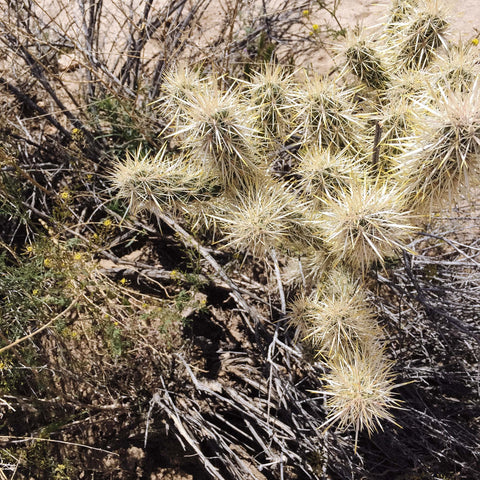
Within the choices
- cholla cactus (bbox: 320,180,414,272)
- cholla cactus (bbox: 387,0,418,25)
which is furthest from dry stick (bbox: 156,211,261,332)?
cholla cactus (bbox: 387,0,418,25)

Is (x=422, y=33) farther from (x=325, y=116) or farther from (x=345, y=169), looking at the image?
(x=345, y=169)

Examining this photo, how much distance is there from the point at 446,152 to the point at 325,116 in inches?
27.0

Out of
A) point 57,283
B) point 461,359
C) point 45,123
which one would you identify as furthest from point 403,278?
point 45,123

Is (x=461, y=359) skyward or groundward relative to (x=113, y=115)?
groundward

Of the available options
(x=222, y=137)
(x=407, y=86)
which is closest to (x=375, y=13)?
(x=407, y=86)

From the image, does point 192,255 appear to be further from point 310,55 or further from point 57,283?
point 310,55

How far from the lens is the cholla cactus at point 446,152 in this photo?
154 cm

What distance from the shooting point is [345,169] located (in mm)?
2105

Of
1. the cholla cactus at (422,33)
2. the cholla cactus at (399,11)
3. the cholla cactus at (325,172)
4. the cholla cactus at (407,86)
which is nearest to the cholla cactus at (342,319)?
the cholla cactus at (325,172)

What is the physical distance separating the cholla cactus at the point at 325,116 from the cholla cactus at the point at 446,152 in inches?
19.0

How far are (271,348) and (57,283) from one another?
1380 mm

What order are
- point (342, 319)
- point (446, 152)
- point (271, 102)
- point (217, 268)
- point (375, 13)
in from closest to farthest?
1. point (446, 152)
2. point (342, 319)
3. point (271, 102)
4. point (217, 268)
5. point (375, 13)

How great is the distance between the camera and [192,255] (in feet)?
9.86

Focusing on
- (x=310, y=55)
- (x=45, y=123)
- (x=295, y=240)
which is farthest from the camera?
(x=310, y=55)
